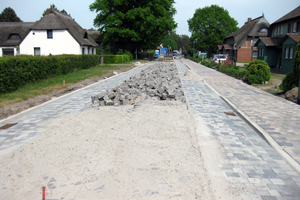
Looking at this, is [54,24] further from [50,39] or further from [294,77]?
[294,77]

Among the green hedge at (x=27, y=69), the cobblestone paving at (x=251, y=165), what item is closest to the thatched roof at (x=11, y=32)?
the green hedge at (x=27, y=69)

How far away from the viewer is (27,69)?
1295 cm

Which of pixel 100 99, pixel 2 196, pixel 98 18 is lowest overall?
pixel 2 196

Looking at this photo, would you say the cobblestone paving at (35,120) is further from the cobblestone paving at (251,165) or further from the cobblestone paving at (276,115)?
the cobblestone paving at (276,115)

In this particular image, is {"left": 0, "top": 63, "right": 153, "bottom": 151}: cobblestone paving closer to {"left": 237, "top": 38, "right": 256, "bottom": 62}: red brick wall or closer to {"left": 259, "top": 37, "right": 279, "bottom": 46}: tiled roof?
{"left": 259, "top": 37, "right": 279, "bottom": 46}: tiled roof

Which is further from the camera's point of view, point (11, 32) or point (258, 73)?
point (11, 32)

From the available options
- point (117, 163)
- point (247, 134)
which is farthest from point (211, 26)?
point (117, 163)

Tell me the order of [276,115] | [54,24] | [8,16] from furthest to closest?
[8,16] → [54,24] → [276,115]

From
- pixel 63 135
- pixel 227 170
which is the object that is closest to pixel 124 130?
pixel 63 135

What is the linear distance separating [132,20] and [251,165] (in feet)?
146

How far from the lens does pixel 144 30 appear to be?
4544cm

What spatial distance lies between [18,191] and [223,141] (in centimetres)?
424

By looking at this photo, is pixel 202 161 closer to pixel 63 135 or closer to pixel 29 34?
pixel 63 135

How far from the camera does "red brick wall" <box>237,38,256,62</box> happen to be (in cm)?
5056
